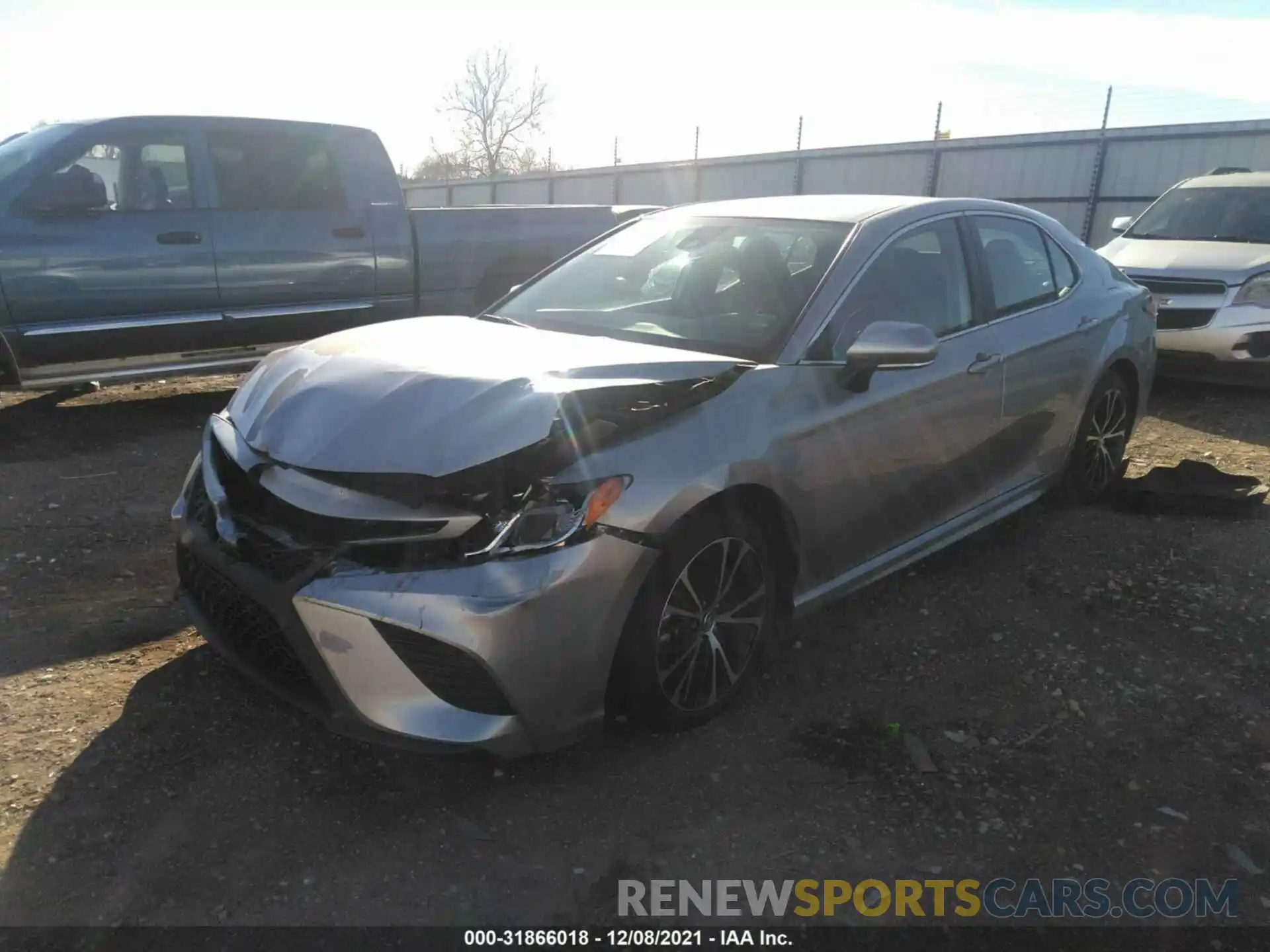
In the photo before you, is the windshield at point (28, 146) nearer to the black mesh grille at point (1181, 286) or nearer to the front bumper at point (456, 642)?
the front bumper at point (456, 642)

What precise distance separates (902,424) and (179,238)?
16.7ft

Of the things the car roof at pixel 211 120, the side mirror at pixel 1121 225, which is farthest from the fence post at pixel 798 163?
the car roof at pixel 211 120

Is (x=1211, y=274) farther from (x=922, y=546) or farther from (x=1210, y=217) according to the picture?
(x=922, y=546)

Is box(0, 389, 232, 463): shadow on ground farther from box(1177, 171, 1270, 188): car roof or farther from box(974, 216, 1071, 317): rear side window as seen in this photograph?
box(1177, 171, 1270, 188): car roof

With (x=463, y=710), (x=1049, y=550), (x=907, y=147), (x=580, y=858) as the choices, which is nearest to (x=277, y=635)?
(x=463, y=710)

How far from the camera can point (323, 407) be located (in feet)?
9.47

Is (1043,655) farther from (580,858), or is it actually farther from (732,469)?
(580,858)

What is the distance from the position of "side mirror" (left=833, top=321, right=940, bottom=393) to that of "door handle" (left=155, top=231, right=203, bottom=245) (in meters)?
4.95

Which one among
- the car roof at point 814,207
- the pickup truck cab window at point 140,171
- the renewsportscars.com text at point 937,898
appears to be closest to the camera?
the renewsportscars.com text at point 937,898

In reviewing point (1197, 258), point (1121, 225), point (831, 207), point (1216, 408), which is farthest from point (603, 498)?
point (1121, 225)

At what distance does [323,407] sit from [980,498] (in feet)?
9.04

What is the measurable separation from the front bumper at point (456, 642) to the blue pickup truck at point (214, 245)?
14.0ft

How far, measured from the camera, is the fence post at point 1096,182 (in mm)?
15031

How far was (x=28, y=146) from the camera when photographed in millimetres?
6113
